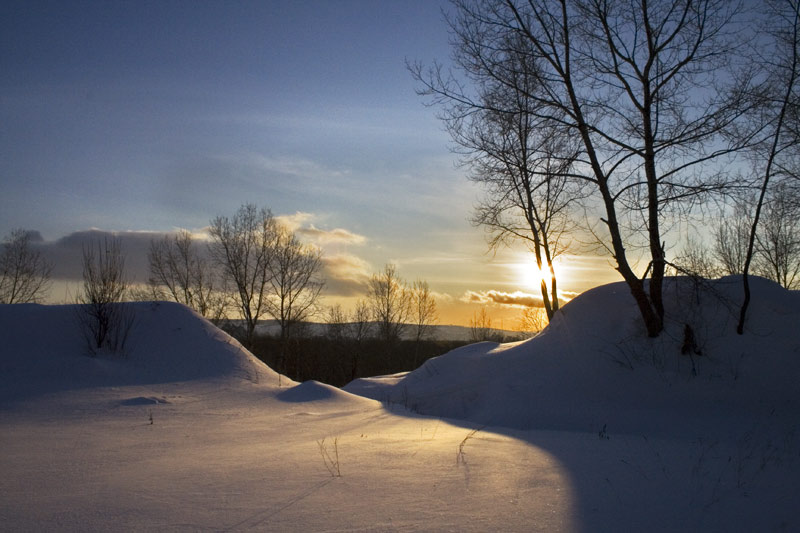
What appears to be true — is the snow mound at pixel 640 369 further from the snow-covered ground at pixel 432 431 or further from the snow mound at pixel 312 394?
the snow mound at pixel 312 394

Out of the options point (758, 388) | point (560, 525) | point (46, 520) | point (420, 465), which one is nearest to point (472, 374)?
point (758, 388)

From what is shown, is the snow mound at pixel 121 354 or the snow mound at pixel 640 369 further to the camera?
the snow mound at pixel 121 354

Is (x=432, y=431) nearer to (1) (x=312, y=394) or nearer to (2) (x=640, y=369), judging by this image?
(1) (x=312, y=394)

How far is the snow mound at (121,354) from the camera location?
9438mm

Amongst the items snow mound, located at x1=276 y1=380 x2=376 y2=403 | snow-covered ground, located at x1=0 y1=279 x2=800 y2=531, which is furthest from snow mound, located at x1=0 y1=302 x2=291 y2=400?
snow mound, located at x1=276 y1=380 x2=376 y2=403

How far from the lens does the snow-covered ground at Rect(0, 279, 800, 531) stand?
128 inches

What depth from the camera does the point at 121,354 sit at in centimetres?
1072

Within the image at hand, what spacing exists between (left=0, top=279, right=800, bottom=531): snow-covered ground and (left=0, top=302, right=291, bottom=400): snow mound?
0.05 m

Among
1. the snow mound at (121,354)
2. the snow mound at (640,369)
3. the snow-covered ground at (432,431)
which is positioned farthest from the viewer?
the snow mound at (121,354)

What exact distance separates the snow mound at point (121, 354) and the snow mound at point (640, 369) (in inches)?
166

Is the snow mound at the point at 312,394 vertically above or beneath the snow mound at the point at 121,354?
beneath

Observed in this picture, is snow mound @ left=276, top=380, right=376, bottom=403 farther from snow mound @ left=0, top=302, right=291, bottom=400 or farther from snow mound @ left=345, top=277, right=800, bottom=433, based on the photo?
snow mound @ left=345, top=277, right=800, bottom=433

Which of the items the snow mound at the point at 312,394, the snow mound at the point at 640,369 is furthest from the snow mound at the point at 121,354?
the snow mound at the point at 640,369

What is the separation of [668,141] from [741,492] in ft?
23.0
